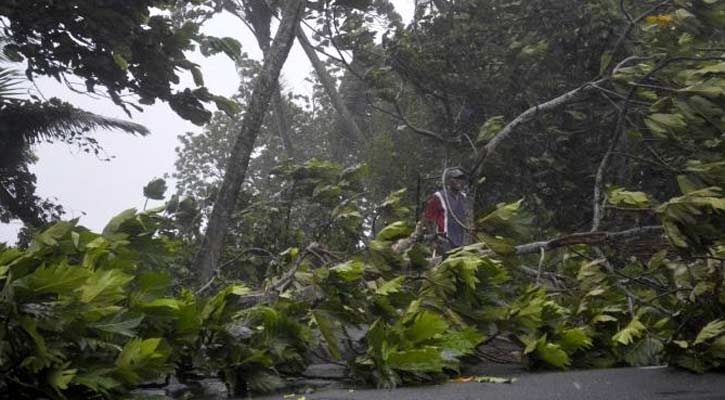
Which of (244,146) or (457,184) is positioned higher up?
(244,146)

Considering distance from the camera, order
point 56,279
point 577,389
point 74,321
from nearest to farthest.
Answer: point 56,279 → point 74,321 → point 577,389

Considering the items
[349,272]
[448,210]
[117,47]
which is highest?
[117,47]

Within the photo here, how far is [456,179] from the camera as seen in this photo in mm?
6344

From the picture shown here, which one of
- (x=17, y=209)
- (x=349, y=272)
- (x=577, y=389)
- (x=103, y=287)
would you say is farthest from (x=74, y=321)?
(x=17, y=209)

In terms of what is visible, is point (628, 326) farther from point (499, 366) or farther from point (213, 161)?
point (213, 161)

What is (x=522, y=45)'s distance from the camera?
9.01m

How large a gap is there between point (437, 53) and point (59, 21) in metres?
5.28

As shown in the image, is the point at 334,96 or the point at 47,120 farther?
the point at 334,96

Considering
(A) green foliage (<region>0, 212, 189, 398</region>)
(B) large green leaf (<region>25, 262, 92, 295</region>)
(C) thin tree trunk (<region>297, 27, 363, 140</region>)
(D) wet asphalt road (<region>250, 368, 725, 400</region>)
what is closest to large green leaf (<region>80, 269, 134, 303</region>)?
(A) green foliage (<region>0, 212, 189, 398</region>)

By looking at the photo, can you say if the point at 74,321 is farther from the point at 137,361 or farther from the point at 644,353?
the point at 644,353

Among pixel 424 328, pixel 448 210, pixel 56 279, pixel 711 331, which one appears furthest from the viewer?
pixel 448 210

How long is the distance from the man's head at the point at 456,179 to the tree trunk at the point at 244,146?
2.01 meters

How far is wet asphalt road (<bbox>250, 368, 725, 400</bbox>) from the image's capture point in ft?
8.16

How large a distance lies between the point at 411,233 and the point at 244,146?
3637 millimetres
